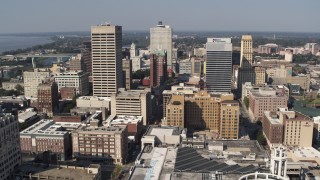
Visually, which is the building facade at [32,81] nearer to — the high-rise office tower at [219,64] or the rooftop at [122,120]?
the rooftop at [122,120]

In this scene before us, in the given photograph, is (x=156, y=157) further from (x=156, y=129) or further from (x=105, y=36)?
(x=105, y=36)

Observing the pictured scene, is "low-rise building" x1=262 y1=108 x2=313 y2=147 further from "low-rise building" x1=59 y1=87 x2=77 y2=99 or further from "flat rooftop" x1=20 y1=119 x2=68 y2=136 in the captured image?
"low-rise building" x1=59 y1=87 x2=77 y2=99

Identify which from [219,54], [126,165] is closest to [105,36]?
[219,54]

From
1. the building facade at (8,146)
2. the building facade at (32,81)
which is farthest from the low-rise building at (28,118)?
the building facade at (32,81)

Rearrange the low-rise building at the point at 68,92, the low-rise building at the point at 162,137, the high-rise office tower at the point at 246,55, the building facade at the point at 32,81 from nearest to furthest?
1. the low-rise building at the point at 162,137
2. the low-rise building at the point at 68,92
3. the building facade at the point at 32,81
4. the high-rise office tower at the point at 246,55

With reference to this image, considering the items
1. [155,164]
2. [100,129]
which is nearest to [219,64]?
[100,129]

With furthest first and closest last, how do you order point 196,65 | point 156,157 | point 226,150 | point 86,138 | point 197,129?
point 196,65 < point 197,129 < point 86,138 < point 226,150 < point 156,157
